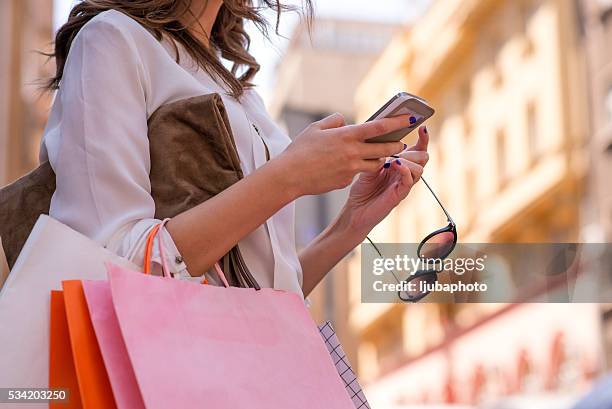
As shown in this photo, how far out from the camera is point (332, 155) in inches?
46.2

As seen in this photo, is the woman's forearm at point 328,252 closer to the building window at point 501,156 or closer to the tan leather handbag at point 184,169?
the tan leather handbag at point 184,169

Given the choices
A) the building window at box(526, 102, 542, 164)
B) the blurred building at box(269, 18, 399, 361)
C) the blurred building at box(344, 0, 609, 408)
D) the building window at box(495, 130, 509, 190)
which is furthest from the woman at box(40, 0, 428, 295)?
the blurred building at box(269, 18, 399, 361)

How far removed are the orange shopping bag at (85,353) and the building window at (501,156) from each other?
18.9 metres

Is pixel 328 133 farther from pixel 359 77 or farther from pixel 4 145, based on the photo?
pixel 359 77

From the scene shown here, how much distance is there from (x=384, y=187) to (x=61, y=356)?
574 millimetres

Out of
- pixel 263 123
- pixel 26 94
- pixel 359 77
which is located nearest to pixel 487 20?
pixel 26 94

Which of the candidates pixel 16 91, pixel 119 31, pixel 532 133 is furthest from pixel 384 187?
pixel 532 133

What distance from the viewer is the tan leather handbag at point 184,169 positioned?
1.24 m

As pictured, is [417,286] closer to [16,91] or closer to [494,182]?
[16,91]

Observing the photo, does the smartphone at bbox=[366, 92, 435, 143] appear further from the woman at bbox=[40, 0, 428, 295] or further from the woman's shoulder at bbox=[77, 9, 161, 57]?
the woman's shoulder at bbox=[77, 9, 161, 57]

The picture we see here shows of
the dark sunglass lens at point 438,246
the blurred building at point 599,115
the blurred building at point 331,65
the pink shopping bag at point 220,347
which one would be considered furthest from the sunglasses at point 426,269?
the blurred building at point 331,65

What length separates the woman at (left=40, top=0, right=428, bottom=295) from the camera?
46.4 inches

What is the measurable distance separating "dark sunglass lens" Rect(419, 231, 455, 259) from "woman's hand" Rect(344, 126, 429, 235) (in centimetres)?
7

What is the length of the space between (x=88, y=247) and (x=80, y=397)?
0.15 m
